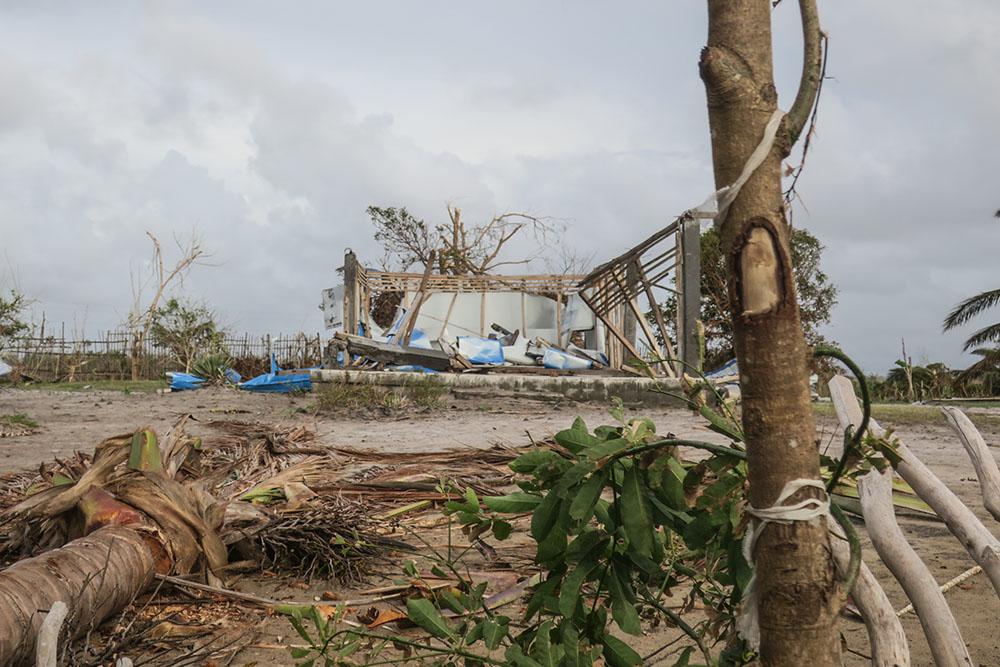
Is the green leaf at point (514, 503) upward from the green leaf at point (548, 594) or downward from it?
upward

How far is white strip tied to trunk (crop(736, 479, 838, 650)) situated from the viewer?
982 millimetres

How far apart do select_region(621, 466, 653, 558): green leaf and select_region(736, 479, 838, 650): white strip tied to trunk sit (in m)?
0.15

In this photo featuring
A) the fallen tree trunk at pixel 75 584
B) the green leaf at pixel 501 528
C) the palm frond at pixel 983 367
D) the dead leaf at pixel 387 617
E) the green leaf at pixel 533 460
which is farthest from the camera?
the palm frond at pixel 983 367

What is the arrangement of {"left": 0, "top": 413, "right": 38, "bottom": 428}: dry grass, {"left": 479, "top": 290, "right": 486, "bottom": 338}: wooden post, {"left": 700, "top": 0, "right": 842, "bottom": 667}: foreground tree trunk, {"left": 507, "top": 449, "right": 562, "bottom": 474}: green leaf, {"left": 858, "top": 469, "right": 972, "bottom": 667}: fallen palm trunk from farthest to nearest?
{"left": 479, "top": 290, "right": 486, "bottom": 338}: wooden post, {"left": 0, "top": 413, "right": 38, "bottom": 428}: dry grass, {"left": 858, "top": 469, "right": 972, "bottom": 667}: fallen palm trunk, {"left": 507, "top": 449, "right": 562, "bottom": 474}: green leaf, {"left": 700, "top": 0, "right": 842, "bottom": 667}: foreground tree trunk

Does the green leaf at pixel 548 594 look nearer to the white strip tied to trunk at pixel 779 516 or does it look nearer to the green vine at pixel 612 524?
the green vine at pixel 612 524

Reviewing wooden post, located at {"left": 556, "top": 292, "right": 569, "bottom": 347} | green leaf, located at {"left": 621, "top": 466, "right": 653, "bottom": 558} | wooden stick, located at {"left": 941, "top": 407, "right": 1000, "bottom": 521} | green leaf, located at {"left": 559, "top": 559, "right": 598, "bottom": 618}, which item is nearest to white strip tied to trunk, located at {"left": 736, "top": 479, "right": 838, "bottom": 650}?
green leaf, located at {"left": 621, "top": 466, "right": 653, "bottom": 558}

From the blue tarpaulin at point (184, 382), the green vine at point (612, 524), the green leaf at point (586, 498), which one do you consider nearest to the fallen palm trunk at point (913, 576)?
the green vine at point (612, 524)

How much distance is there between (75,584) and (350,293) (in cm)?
1214

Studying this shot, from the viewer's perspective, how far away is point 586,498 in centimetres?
113

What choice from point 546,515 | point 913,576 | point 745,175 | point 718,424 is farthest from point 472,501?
point 913,576

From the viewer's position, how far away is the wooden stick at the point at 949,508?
68.4 inches

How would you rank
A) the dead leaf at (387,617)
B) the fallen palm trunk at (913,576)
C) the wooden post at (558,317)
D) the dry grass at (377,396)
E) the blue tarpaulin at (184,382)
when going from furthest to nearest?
1. the wooden post at (558,317)
2. the blue tarpaulin at (184,382)
3. the dry grass at (377,396)
4. the dead leaf at (387,617)
5. the fallen palm trunk at (913,576)

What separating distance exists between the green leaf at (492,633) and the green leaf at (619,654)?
Result: 0.58 feet

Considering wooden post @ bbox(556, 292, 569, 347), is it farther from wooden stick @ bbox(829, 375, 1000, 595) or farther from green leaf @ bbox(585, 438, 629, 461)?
green leaf @ bbox(585, 438, 629, 461)
